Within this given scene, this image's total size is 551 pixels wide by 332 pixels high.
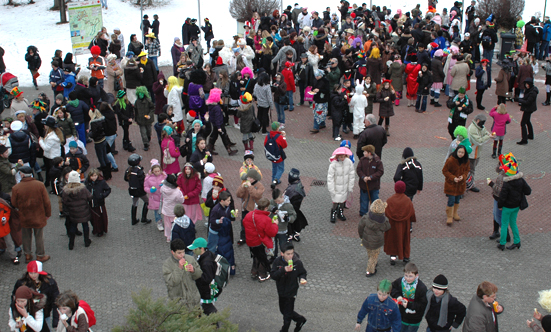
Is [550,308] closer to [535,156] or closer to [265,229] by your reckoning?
[265,229]

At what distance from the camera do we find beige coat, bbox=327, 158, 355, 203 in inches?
419

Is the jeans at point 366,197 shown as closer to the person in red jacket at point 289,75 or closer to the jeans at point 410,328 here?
the jeans at point 410,328

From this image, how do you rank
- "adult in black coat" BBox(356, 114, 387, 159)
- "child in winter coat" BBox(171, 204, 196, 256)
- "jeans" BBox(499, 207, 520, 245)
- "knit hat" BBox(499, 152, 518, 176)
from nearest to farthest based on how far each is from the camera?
"child in winter coat" BBox(171, 204, 196, 256), "knit hat" BBox(499, 152, 518, 176), "jeans" BBox(499, 207, 520, 245), "adult in black coat" BBox(356, 114, 387, 159)

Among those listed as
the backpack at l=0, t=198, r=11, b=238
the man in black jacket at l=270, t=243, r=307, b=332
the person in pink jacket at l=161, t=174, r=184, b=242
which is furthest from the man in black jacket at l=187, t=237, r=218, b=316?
the backpack at l=0, t=198, r=11, b=238

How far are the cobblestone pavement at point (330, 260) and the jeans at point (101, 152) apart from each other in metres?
0.51

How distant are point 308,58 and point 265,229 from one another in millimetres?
9572

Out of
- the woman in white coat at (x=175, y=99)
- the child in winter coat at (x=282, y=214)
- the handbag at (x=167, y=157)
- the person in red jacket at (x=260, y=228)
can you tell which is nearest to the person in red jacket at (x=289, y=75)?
the woman in white coat at (x=175, y=99)

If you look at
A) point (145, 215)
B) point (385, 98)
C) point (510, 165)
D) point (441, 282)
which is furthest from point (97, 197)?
point (385, 98)

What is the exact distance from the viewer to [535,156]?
45.9ft

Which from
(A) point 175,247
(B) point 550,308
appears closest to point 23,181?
(A) point 175,247

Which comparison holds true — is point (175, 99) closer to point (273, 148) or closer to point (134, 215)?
point (273, 148)

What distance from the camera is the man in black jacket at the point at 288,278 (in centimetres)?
720

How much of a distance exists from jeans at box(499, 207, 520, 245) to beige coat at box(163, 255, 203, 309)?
5.40 m

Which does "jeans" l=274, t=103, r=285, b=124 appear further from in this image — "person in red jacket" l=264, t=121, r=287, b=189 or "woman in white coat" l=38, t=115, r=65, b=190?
"woman in white coat" l=38, t=115, r=65, b=190
